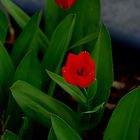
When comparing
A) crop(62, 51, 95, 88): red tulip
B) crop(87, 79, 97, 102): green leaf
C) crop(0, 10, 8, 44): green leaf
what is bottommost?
crop(87, 79, 97, 102): green leaf

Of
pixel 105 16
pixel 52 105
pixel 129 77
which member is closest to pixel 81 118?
pixel 52 105

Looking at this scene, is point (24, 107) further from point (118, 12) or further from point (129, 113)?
point (118, 12)

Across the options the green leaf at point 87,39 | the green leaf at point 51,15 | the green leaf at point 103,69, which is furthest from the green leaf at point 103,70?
the green leaf at point 51,15

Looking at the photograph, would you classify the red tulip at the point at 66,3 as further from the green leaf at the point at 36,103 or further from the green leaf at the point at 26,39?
the green leaf at the point at 36,103

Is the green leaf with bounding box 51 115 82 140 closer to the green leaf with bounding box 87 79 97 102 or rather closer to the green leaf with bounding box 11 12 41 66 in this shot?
the green leaf with bounding box 87 79 97 102

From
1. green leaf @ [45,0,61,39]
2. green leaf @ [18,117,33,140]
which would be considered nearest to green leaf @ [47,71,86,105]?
green leaf @ [18,117,33,140]

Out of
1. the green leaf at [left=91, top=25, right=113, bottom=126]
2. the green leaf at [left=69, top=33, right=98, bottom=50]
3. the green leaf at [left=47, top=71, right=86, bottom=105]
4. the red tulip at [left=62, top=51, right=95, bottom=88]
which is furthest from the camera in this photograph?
the green leaf at [left=69, top=33, right=98, bottom=50]

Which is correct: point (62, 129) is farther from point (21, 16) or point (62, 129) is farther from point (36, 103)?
point (21, 16)
